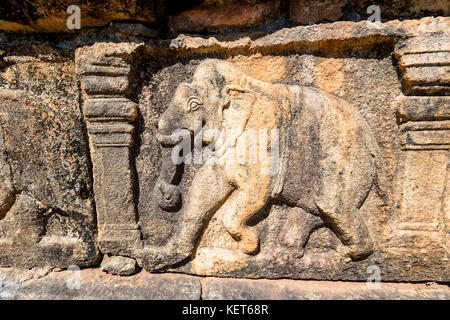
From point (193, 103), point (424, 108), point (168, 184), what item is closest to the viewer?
point (424, 108)

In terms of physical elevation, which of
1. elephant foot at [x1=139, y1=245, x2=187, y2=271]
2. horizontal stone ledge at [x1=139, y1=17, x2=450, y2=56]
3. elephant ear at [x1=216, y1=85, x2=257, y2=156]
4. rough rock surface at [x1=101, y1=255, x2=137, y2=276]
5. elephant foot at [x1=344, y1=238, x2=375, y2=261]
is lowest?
rough rock surface at [x1=101, y1=255, x2=137, y2=276]

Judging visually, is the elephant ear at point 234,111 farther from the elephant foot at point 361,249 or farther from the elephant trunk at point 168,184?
the elephant foot at point 361,249

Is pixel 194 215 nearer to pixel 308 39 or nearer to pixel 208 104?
pixel 208 104

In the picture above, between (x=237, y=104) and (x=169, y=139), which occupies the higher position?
(x=237, y=104)

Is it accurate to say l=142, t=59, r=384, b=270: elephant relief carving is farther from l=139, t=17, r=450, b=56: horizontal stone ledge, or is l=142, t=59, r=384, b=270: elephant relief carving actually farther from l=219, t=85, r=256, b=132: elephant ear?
l=139, t=17, r=450, b=56: horizontal stone ledge

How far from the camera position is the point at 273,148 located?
→ 5.09 ft

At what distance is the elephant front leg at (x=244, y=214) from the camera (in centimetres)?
159

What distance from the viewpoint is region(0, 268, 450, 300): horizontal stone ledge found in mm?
1596

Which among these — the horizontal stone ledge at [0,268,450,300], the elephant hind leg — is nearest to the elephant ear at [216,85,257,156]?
the elephant hind leg

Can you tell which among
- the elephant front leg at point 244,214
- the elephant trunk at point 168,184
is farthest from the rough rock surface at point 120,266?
the elephant front leg at point 244,214

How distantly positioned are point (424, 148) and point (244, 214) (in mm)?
1044

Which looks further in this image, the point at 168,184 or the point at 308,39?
the point at 168,184

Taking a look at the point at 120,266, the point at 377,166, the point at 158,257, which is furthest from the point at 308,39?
the point at 120,266

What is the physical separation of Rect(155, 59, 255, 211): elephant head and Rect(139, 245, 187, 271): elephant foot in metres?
0.54
